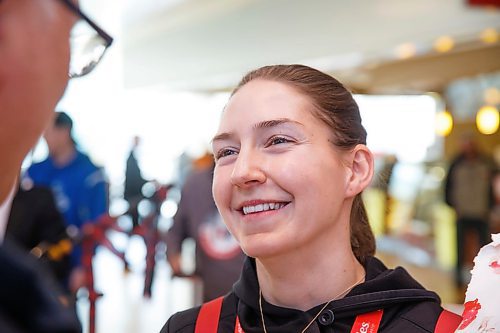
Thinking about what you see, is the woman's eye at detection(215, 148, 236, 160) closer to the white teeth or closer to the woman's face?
the woman's face

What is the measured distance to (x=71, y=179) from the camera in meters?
4.01

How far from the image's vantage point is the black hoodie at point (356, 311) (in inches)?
57.0

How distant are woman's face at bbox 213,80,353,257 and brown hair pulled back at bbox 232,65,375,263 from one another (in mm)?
26

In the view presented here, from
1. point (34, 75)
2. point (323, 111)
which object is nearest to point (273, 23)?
point (323, 111)

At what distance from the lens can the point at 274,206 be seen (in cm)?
145

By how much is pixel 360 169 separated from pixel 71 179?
107 inches

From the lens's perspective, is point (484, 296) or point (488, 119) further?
point (488, 119)

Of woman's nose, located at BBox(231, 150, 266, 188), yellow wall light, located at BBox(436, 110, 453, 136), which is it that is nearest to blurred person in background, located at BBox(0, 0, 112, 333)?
woman's nose, located at BBox(231, 150, 266, 188)

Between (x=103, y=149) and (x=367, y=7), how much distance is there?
8952 mm

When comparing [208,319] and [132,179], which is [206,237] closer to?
[208,319]

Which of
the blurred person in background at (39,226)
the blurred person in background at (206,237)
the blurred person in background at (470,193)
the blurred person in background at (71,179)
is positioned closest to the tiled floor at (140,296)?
the blurred person in background at (470,193)

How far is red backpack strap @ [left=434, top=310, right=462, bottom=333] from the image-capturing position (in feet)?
4.66

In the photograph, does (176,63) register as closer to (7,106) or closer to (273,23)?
(273,23)

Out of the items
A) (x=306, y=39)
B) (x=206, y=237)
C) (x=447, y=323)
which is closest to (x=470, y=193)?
(x=306, y=39)
